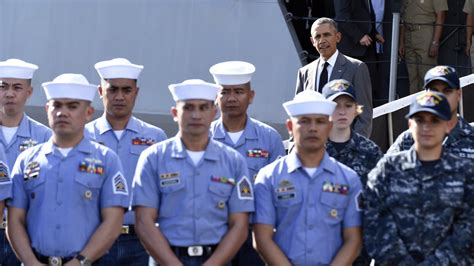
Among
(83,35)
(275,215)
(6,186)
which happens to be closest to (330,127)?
(275,215)

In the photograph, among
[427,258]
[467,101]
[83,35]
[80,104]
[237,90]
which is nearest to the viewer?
A: [427,258]

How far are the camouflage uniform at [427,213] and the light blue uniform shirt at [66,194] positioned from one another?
142cm

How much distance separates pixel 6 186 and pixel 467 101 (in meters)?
4.50

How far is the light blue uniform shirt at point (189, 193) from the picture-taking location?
6703 mm

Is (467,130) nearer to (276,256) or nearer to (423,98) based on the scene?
(423,98)

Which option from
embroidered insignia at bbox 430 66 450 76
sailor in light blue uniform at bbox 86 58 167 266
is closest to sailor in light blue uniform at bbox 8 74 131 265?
sailor in light blue uniform at bbox 86 58 167 266

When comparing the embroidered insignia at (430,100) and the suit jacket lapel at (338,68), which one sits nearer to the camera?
the embroidered insignia at (430,100)

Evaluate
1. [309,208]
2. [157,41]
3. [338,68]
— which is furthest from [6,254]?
[157,41]

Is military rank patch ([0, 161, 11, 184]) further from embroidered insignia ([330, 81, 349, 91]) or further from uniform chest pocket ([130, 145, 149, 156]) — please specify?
embroidered insignia ([330, 81, 349, 91])

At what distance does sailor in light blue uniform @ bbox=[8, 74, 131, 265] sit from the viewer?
265 inches

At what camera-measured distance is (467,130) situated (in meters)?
7.29

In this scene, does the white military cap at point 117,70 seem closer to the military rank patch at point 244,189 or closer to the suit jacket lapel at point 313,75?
the military rank patch at point 244,189

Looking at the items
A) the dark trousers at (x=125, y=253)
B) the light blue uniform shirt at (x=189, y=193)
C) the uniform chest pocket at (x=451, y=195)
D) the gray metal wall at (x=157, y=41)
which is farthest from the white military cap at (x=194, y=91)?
the gray metal wall at (x=157, y=41)

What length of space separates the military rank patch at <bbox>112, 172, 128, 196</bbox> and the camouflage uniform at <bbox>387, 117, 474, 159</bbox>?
1.50 meters
